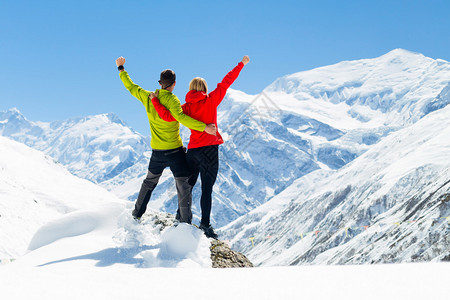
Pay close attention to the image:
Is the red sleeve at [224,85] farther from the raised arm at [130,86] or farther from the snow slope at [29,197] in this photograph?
the snow slope at [29,197]

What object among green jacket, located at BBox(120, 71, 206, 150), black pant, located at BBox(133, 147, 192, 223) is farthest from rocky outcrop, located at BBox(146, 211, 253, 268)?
green jacket, located at BBox(120, 71, 206, 150)

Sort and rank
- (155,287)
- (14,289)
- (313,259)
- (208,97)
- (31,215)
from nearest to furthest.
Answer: (14,289) → (155,287) → (208,97) → (31,215) → (313,259)

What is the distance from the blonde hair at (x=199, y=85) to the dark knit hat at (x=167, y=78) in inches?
16.2

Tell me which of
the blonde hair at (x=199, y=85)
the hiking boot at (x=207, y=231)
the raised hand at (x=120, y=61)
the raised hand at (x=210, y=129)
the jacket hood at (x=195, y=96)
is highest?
the raised hand at (x=120, y=61)

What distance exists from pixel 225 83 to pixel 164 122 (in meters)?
1.62

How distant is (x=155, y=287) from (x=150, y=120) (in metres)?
4.53

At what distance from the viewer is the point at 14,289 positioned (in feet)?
13.9

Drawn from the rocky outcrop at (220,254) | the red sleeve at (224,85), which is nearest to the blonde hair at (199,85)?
the red sleeve at (224,85)

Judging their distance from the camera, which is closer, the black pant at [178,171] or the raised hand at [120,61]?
the black pant at [178,171]

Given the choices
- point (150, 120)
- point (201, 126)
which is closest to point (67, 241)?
point (150, 120)

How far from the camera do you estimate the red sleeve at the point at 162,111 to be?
7.79 meters

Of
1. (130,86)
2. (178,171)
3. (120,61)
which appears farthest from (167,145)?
(120,61)

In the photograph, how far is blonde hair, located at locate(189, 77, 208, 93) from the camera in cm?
823

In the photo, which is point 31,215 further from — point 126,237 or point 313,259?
point 313,259
